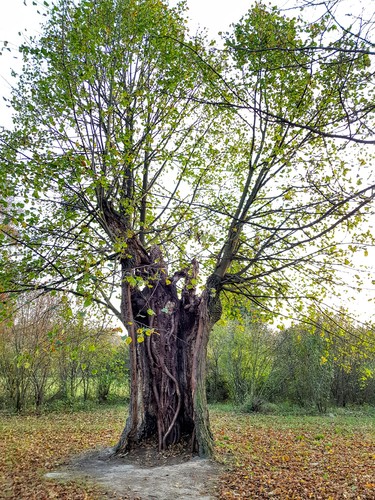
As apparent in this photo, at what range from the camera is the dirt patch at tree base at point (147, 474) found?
211 inches

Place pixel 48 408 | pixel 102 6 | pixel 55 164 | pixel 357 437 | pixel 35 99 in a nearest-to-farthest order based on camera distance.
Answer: pixel 55 164, pixel 102 6, pixel 35 99, pixel 357 437, pixel 48 408

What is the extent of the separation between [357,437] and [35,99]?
10532 mm

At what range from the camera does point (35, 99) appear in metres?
8.18

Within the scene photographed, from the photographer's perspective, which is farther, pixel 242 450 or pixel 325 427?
pixel 325 427

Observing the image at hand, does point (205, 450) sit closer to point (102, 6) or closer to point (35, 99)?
point (35, 99)

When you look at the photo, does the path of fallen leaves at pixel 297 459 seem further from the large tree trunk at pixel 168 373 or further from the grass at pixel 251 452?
the large tree trunk at pixel 168 373

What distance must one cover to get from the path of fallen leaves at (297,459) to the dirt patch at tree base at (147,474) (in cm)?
36

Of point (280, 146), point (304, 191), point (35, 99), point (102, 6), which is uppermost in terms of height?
point (102, 6)

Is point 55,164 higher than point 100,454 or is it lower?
higher

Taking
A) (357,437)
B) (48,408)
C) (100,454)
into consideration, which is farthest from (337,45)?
(48,408)

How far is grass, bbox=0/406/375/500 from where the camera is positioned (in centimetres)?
538

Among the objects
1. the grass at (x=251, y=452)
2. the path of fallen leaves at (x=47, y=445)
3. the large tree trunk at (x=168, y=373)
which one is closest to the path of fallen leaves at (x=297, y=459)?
the grass at (x=251, y=452)

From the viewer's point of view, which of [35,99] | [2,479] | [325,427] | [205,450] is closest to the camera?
[2,479]

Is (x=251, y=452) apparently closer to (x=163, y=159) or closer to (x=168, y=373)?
(x=168, y=373)
